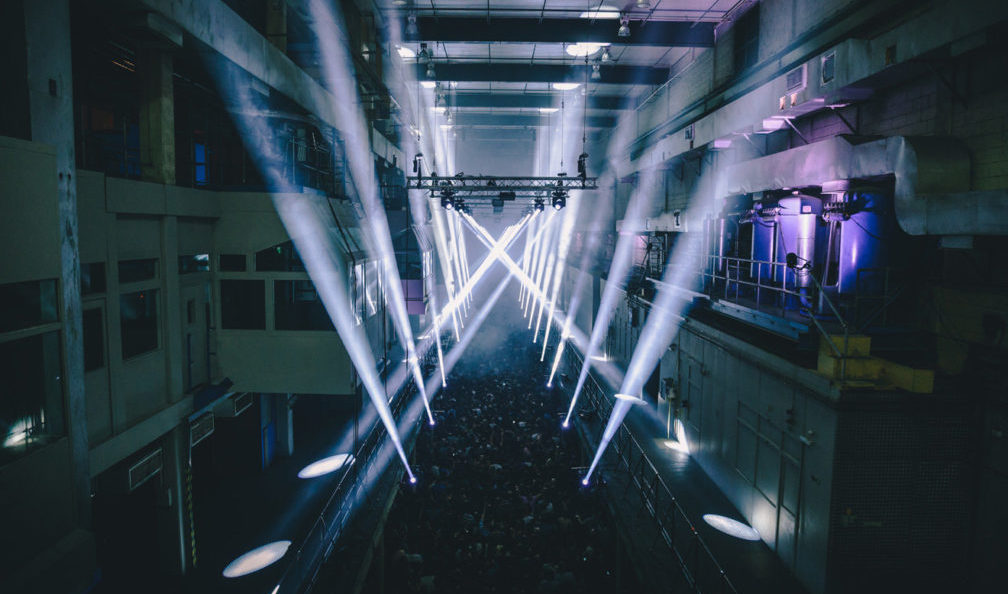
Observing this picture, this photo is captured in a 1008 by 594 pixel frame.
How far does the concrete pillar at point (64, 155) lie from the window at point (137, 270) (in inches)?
92.9

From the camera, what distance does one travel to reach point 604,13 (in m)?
14.1

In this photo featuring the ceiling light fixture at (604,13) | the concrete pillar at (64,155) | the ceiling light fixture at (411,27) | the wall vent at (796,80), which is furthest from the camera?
the ceiling light fixture at (604,13)

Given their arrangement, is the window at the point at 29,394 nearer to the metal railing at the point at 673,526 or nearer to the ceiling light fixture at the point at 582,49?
the metal railing at the point at 673,526

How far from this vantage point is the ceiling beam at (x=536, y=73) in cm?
1802

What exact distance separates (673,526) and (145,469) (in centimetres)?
873

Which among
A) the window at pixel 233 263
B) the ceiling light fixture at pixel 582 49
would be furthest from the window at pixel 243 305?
the ceiling light fixture at pixel 582 49

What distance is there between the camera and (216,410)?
11117 mm

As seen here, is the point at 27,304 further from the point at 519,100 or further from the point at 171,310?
the point at 519,100

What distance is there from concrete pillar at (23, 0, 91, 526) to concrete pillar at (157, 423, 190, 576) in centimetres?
348

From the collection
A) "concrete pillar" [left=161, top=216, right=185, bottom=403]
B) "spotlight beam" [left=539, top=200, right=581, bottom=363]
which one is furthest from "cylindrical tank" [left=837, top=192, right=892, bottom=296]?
"spotlight beam" [left=539, top=200, right=581, bottom=363]

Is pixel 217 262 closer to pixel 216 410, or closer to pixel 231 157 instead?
pixel 216 410

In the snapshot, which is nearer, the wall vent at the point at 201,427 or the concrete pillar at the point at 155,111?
the concrete pillar at the point at 155,111

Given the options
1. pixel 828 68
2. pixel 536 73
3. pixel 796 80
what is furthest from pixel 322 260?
pixel 536 73

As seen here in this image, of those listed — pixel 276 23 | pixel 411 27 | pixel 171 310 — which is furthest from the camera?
pixel 411 27
